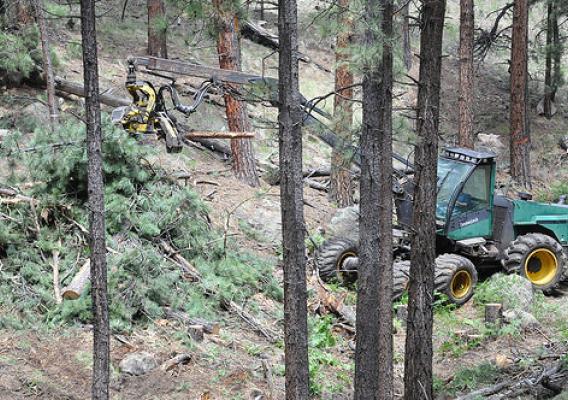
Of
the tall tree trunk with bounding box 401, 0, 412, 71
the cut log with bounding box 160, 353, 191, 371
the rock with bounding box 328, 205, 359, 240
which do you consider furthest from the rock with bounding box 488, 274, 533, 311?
the cut log with bounding box 160, 353, 191, 371

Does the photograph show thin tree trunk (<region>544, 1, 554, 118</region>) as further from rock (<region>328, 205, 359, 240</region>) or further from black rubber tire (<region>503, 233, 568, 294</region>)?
rock (<region>328, 205, 359, 240</region>)

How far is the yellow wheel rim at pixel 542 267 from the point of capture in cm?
1346

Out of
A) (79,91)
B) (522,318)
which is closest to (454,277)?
(522,318)

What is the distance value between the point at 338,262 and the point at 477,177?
9.24 feet

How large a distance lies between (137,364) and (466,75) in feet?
41.1

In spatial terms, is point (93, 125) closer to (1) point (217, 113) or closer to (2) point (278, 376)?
(2) point (278, 376)

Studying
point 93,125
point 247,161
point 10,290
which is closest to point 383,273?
point 93,125

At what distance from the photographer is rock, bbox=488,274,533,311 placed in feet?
40.0

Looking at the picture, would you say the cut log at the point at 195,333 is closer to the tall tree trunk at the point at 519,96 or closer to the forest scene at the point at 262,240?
the forest scene at the point at 262,240

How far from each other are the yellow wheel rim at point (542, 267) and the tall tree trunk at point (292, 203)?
7221 mm

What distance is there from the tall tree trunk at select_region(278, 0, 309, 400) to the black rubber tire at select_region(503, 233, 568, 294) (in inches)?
266

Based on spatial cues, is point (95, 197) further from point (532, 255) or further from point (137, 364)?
point (532, 255)

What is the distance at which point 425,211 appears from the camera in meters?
8.14

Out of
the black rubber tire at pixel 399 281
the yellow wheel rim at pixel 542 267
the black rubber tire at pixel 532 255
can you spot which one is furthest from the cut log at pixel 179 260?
the yellow wheel rim at pixel 542 267
